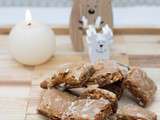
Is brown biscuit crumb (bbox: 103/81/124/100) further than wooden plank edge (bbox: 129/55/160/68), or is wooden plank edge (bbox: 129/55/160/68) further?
wooden plank edge (bbox: 129/55/160/68)

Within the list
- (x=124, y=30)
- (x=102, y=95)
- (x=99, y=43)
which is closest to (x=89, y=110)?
(x=102, y=95)

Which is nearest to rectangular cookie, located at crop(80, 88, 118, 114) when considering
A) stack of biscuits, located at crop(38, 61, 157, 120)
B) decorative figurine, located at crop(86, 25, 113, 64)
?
stack of biscuits, located at crop(38, 61, 157, 120)

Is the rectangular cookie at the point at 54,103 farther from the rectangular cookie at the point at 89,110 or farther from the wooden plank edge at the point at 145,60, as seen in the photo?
the wooden plank edge at the point at 145,60

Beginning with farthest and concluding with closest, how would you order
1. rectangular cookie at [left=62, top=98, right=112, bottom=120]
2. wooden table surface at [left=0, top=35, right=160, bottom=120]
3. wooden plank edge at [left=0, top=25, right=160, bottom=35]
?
wooden plank edge at [left=0, top=25, right=160, bottom=35], wooden table surface at [left=0, top=35, right=160, bottom=120], rectangular cookie at [left=62, top=98, right=112, bottom=120]

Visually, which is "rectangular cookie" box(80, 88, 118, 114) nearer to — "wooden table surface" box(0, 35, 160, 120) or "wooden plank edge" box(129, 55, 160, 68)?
"wooden table surface" box(0, 35, 160, 120)

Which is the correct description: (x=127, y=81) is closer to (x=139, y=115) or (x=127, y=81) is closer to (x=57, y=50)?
(x=139, y=115)

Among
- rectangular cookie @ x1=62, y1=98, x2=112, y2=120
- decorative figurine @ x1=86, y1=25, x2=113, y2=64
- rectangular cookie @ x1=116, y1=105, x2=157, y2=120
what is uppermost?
decorative figurine @ x1=86, y1=25, x2=113, y2=64
